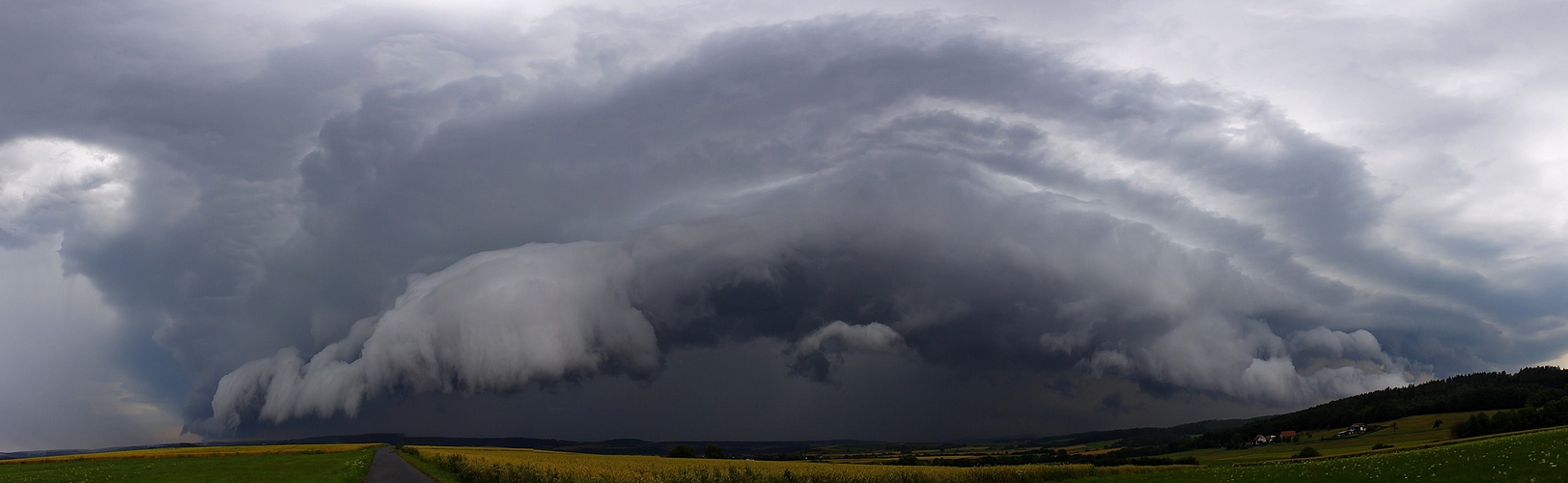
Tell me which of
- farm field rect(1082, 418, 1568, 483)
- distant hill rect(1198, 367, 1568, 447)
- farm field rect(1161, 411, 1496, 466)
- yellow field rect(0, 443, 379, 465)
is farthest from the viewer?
distant hill rect(1198, 367, 1568, 447)

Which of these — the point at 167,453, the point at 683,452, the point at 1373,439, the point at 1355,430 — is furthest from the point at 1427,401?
the point at 167,453

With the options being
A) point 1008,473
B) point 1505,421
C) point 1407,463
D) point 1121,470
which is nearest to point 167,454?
point 1008,473

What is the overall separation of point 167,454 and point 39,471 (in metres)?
40.8

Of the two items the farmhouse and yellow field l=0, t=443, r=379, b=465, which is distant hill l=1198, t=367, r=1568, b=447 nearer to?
the farmhouse

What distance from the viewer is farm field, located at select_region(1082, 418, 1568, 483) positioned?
101 feet

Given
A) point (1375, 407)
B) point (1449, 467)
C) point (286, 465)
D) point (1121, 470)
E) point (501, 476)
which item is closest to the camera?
point (1449, 467)

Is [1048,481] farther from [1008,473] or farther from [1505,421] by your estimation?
[1505,421]

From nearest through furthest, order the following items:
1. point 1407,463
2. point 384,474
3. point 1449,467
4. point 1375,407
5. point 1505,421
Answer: point 1449,467 < point 1407,463 < point 384,474 < point 1505,421 < point 1375,407

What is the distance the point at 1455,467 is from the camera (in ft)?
112

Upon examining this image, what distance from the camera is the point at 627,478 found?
53.2m

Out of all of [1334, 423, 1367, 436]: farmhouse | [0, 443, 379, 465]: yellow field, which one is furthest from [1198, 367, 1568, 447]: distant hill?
[0, 443, 379, 465]: yellow field

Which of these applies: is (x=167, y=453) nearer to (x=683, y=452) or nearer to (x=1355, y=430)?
(x=683, y=452)

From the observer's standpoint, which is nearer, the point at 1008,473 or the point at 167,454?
the point at 1008,473

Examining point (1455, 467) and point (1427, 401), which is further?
point (1427, 401)
